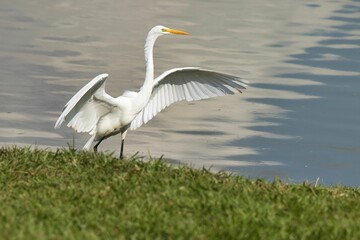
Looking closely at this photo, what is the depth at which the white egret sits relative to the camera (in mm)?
9273

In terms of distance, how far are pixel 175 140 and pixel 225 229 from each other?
5.62m

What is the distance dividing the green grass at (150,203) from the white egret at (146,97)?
4.37 feet

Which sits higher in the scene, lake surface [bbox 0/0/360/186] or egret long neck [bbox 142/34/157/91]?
egret long neck [bbox 142/34/157/91]

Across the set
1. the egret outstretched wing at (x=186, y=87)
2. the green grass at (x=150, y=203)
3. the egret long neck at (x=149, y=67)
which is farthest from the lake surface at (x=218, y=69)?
the green grass at (x=150, y=203)

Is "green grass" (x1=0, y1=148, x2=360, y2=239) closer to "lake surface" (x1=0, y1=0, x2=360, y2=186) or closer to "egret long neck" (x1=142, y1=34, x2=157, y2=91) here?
"lake surface" (x1=0, y1=0, x2=360, y2=186)

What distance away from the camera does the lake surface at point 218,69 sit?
10.9 metres

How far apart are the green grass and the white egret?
4.37 feet

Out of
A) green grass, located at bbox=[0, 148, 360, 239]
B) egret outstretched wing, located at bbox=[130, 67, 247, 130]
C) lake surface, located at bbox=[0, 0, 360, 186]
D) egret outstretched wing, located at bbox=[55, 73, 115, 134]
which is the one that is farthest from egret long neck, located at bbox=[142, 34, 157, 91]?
green grass, located at bbox=[0, 148, 360, 239]

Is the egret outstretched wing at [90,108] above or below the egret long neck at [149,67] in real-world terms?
below

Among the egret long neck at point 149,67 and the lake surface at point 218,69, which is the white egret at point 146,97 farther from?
the lake surface at point 218,69

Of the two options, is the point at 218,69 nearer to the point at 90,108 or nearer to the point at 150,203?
the point at 90,108

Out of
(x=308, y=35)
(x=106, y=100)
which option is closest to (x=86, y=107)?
(x=106, y=100)

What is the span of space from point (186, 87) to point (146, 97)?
0.58 meters

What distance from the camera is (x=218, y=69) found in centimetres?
1417
